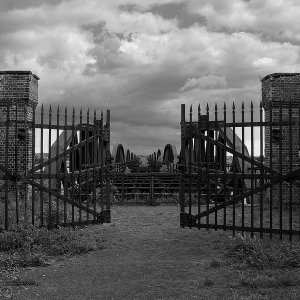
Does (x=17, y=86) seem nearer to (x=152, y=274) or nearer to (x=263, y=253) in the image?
(x=152, y=274)

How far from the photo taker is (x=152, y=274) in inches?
245

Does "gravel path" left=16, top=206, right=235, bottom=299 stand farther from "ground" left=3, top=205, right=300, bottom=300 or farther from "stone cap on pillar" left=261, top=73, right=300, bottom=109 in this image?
"stone cap on pillar" left=261, top=73, right=300, bottom=109

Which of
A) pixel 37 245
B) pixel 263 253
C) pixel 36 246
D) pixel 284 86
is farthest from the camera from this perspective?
pixel 284 86

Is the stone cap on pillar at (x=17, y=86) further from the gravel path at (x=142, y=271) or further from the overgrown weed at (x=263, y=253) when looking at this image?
the overgrown weed at (x=263, y=253)

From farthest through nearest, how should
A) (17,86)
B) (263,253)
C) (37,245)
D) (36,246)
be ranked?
(17,86)
(37,245)
(36,246)
(263,253)

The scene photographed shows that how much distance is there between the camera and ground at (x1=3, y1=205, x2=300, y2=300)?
5371 mm

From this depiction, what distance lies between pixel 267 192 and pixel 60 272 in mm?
8573

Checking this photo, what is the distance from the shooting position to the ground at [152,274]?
537 centimetres

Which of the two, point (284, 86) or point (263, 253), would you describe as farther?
point (284, 86)

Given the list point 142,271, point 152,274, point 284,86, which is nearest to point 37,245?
point 142,271

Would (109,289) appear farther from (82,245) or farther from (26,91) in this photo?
(26,91)

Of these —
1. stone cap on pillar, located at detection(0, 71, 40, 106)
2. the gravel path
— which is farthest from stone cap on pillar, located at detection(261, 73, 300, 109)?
stone cap on pillar, located at detection(0, 71, 40, 106)

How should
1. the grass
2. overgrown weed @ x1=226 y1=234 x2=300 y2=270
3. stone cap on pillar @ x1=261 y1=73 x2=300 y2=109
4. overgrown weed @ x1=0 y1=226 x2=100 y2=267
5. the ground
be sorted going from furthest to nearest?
stone cap on pillar @ x1=261 y1=73 x2=300 y2=109, overgrown weed @ x1=0 y1=226 x2=100 y2=267, the grass, overgrown weed @ x1=226 y1=234 x2=300 y2=270, the ground

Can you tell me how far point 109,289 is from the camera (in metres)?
5.55
